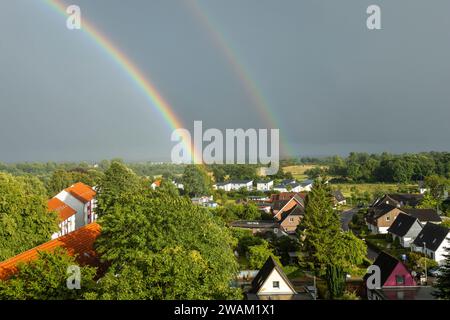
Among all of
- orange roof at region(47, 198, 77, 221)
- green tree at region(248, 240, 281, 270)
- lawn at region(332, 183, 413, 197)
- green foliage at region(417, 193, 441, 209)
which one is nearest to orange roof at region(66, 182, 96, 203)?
orange roof at region(47, 198, 77, 221)

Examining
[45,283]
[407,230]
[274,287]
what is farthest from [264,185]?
[45,283]

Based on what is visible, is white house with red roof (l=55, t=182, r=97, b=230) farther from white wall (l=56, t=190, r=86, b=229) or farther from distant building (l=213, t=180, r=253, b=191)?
distant building (l=213, t=180, r=253, b=191)

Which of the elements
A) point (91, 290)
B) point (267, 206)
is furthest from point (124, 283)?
point (267, 206)

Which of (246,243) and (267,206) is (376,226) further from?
(267,206)

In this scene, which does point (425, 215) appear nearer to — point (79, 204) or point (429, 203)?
point (429, 203)

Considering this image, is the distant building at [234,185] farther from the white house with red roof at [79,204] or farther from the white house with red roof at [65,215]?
the white house with red roof at [65,215]

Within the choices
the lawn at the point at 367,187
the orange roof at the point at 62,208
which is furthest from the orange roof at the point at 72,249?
the lawn at the point at 367,187

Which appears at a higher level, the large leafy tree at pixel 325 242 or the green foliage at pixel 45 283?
the green foliage at pixel 45 283
